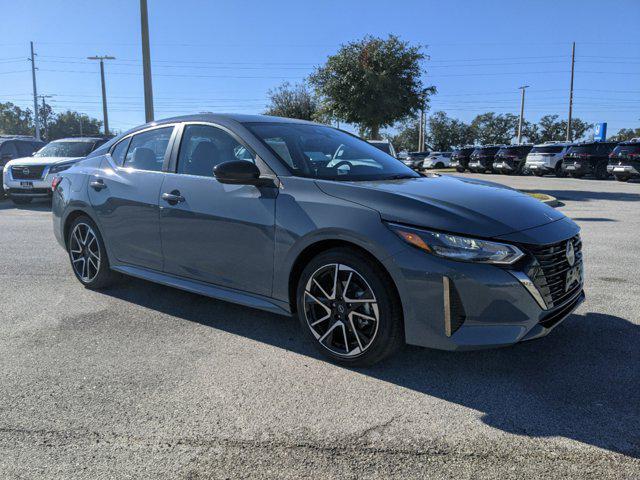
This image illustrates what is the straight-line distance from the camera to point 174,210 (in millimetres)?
4133

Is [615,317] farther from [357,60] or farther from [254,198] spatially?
[357,60]

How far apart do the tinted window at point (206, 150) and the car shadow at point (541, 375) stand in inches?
49.1

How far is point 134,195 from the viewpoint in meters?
4.49

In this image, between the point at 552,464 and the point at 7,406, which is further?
the point at 7,406

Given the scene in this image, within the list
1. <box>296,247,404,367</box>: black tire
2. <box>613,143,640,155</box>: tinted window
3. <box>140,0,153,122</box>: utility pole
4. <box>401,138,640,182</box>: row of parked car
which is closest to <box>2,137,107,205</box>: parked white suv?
<box>140,0,153,122</box>: utility pole

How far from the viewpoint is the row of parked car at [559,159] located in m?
22.1

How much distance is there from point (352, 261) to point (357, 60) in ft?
58.1

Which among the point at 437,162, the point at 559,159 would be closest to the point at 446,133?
the point at 437,162

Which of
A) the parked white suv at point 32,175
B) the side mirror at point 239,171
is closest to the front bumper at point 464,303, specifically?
the side mirror at point 239,171

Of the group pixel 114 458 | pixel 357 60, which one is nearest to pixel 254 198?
pixel 114 458

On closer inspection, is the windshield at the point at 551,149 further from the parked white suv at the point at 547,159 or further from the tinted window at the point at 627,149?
the tinted window at the point at 627,149

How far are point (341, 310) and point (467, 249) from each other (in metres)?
0.88

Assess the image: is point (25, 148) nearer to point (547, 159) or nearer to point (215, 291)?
point (215, 291)

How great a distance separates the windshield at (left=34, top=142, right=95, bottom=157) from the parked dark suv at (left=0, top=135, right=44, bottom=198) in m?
1.83
